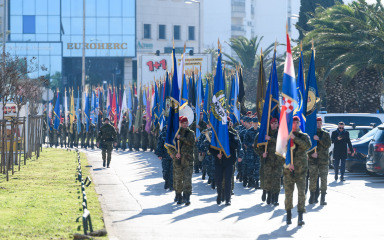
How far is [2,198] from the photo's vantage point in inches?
684

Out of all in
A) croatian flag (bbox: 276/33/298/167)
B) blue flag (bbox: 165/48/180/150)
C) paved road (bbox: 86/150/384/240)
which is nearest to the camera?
paved road (bbox: 86/150/384/240)

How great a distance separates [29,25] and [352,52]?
60187 millimetres

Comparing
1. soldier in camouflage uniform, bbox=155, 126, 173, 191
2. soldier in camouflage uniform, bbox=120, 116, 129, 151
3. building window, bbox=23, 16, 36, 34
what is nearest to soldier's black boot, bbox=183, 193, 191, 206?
soldier in camouflage uniform, bbox=155, 126, 173, 191

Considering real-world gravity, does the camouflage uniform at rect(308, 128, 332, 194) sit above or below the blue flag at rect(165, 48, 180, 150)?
below

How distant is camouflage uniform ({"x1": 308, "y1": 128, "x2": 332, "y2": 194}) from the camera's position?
16969 mm

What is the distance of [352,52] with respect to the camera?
3525 cm

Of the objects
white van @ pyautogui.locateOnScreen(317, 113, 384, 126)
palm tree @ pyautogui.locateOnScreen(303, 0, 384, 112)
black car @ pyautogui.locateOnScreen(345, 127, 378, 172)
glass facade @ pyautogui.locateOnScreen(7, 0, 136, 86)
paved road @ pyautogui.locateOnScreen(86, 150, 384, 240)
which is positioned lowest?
paved road @ pyautogui.locateOnScreen(86, 150, 384, 240)

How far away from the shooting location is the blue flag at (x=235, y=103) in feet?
92.2

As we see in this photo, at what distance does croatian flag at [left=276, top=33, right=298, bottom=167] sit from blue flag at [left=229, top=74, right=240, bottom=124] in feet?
40.1

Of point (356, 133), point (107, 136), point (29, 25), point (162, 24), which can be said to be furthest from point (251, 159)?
point (162, 24)

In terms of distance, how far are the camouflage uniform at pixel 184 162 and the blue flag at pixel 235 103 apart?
10.6m

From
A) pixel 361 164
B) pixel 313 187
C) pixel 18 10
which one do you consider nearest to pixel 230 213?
pixel 313 187

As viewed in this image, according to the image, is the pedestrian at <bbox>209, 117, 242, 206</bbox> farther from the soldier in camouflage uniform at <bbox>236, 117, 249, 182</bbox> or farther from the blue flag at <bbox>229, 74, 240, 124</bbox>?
the blue flag at <bbox>229, 74, 240, 124</bbox>

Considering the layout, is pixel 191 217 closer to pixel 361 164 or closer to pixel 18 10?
pixel 361 164
